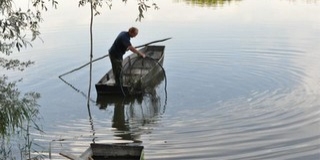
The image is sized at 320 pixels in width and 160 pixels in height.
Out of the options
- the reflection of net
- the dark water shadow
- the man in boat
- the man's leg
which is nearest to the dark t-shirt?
the man in boat

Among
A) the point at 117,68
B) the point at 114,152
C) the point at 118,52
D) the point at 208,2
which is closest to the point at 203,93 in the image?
the point at 117,68

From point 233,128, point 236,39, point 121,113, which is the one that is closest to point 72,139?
point 121,113

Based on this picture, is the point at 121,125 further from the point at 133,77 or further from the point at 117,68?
the point at 133,77

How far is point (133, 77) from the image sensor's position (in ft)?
46.5

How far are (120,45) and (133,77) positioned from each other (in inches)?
41.8

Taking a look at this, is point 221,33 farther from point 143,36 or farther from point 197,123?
point 197,123

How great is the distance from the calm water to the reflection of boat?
0.30 metres

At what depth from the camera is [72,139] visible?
10.5 m

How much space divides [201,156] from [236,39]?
11.4m

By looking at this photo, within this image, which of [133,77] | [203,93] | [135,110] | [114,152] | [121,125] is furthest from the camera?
[133,77]

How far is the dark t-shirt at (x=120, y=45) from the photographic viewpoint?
1341cm

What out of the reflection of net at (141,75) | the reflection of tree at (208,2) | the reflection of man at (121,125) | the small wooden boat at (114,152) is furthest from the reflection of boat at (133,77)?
the reflection of tree at (208,2)

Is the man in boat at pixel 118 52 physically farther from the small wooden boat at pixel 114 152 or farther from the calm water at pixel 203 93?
the small wooden boat at pixel 114 152

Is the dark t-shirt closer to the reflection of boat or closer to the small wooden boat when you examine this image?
the reflection of boat
